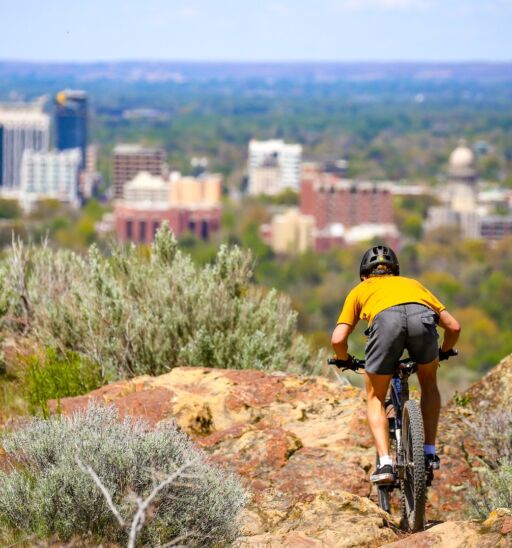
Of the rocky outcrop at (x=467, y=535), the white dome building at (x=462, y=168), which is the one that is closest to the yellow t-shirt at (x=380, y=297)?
the rocky outcrop at (x=467, y=535)

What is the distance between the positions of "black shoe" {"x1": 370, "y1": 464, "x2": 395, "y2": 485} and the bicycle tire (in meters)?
0.07

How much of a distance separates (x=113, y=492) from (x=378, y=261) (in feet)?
5.40

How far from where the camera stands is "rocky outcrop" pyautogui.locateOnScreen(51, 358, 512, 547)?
557cm

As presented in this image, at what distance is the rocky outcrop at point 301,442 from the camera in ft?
18.3

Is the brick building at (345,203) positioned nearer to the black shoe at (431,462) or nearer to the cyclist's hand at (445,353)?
the cyclist's hand at (445,353)

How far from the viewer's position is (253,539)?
5.55 metres

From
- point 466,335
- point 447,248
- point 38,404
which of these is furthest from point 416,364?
point 447,248

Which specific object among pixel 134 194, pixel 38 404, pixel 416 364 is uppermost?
pixel 416 364

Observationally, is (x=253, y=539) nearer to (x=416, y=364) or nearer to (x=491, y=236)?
(x=416, y=364)

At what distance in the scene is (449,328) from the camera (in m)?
6.12

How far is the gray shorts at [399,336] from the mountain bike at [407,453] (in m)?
0.07

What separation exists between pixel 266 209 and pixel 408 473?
159158mm

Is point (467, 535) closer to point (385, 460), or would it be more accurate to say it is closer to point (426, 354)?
point (385, 460)

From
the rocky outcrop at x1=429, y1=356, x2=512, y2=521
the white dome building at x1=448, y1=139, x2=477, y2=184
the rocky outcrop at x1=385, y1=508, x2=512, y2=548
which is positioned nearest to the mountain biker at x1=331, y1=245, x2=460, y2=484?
the rocky outcrop at x1=385, y1=508, x2=512, y2=548
